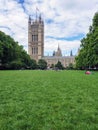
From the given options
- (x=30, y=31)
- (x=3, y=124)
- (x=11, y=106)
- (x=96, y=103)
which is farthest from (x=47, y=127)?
(x=30, y=31)

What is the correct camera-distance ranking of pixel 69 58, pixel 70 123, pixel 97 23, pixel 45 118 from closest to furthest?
pixel 70 123 < pixel 45 118 < pixel 97 23 < pixel 69 58

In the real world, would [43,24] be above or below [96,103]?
above

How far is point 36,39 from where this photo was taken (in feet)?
533

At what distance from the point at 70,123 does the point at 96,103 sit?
2321 mm

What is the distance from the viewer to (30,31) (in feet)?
533

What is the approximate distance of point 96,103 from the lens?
6715 mm

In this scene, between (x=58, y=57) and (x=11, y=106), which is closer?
(x=11, y=106)

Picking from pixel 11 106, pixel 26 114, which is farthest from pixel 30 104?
pixel 26 114

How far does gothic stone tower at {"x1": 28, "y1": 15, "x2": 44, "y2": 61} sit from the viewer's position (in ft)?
528

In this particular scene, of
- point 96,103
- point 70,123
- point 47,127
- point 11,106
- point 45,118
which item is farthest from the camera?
point 96,103

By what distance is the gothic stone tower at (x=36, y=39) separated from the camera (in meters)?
161

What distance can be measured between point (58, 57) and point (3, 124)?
580 ft

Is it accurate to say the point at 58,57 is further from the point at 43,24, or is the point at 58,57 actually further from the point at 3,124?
the point at 3,124

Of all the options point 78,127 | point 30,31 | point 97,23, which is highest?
point 30,31
